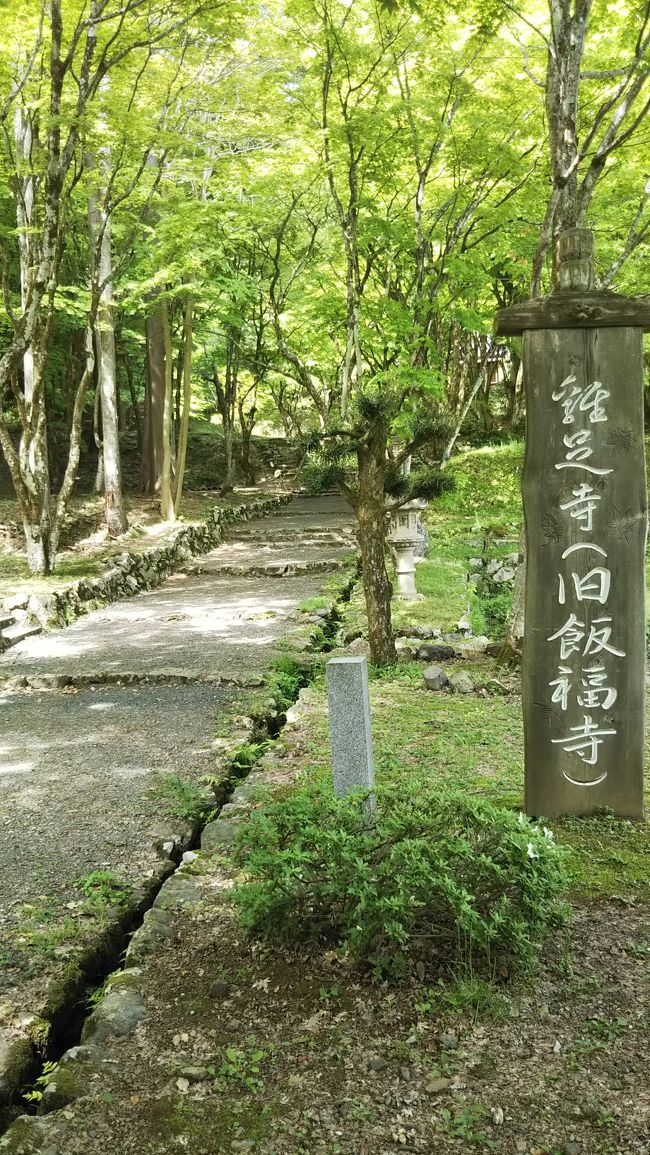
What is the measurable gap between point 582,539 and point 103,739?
4.15 meters

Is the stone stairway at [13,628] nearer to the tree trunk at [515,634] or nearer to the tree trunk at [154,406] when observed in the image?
the tree trunk at [515,634]

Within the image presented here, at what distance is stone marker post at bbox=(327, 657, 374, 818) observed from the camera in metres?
3.79

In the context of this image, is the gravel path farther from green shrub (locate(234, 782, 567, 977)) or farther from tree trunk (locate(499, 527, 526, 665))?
tree trunk (locate(499, 527, 526, 665))

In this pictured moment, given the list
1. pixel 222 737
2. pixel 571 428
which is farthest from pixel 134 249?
pixel 571 428

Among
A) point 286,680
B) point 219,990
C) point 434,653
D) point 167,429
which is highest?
point 167,429

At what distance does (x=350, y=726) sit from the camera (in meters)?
3.84

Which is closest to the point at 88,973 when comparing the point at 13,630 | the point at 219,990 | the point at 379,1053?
the point at 219,990

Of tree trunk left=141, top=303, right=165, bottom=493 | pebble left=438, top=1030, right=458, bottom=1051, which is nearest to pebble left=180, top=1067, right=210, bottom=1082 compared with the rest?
pebble left=438, top=1030, right=458, bottom=1051

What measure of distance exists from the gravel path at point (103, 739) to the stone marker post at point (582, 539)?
235 cm

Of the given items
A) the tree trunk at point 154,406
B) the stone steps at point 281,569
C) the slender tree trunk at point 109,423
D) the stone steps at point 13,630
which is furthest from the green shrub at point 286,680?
the tree trunk at point 154,406

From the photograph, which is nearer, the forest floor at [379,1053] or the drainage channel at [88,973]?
the forest floor at [379,1053]

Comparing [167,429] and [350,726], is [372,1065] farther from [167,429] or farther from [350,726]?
[167,429]

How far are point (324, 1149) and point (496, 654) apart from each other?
6005 millimetres

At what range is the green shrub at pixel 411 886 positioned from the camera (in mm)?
3035
